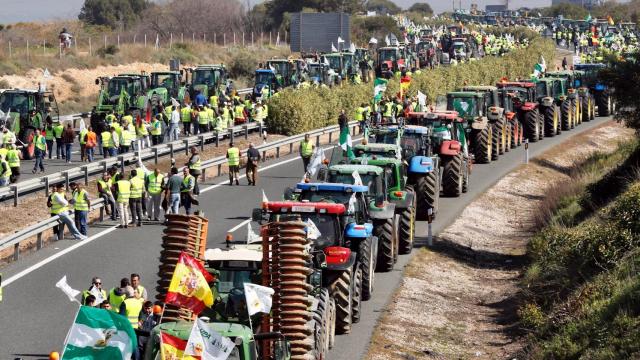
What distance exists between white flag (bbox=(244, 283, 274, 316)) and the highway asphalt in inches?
177

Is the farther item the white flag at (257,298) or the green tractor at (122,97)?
the green tractor at (122,97)

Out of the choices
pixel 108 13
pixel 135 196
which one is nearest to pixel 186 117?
pixel 135 196

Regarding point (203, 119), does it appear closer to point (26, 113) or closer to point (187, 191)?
point (26, 113)

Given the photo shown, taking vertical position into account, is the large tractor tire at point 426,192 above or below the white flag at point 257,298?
below

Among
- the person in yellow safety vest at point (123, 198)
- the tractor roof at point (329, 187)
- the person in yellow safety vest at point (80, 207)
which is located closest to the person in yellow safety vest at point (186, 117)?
the person in yellow safety vest at point (123, 198)

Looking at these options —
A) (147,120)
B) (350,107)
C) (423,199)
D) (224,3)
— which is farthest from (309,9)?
(423,199)

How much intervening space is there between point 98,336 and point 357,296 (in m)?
8.70

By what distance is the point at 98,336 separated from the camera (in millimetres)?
13578

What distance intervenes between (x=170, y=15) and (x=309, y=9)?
14340 millimetres

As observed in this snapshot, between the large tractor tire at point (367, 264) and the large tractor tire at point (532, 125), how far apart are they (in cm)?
2684

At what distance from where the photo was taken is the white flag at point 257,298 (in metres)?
15.7

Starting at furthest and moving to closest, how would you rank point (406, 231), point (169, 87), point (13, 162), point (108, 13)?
point (108, 13), point (169, 87), point (13, 162), point (406, 231)

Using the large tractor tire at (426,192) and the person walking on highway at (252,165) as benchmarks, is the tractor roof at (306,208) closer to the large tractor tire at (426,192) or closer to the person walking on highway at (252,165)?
the large tractor tire at (426,192)

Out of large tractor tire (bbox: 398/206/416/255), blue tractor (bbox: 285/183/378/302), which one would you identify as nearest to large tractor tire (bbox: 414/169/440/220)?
large tractor tire (bbox: 398/206/416/255)
